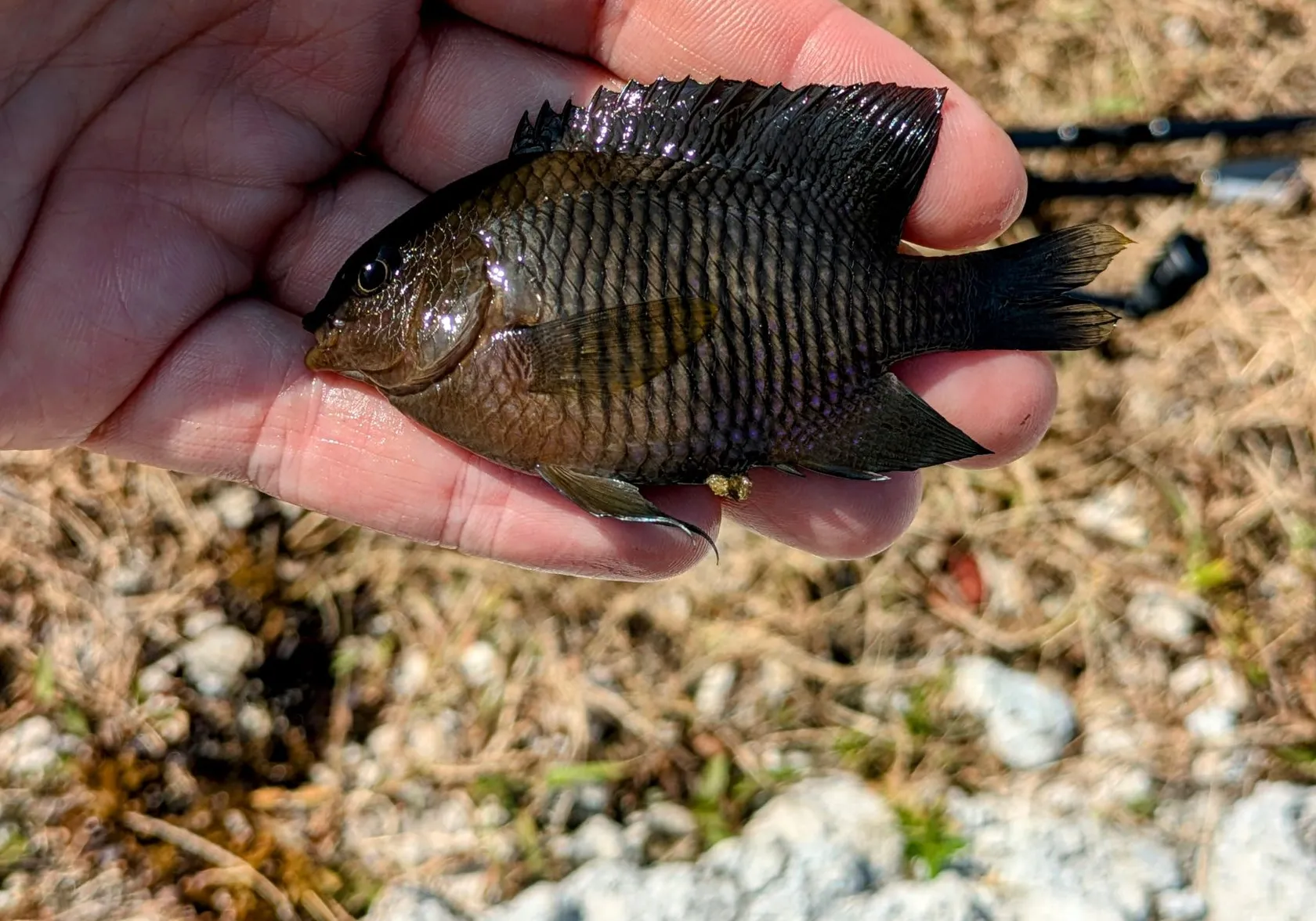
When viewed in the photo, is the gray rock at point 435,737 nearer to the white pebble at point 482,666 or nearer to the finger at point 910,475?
the white pebble at point 482,666

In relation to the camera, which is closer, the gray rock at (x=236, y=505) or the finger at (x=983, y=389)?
the finger at (x=983, y=389)

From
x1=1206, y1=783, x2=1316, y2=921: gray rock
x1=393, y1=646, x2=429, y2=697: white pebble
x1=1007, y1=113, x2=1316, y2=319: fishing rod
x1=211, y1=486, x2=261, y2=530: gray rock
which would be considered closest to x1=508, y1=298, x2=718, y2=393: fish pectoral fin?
x1=393, y1=646, x2=429, y2=697: white pebble

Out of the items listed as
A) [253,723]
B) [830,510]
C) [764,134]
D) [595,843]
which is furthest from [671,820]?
[764,134]

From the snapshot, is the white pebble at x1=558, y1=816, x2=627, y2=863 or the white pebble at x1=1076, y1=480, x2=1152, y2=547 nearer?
the white pebble at x1=558, y1=816, x2=627, y2=863

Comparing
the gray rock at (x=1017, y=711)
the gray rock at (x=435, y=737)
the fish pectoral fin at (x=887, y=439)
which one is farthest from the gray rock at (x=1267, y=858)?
the gray rock at (x=435, y=737)

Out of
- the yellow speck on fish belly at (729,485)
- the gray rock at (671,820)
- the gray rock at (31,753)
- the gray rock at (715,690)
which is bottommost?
the gray rock at (31,753)

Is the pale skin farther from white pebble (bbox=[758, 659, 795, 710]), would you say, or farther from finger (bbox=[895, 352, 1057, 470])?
white pebble (bbox=[758, 659, 795, 710])
